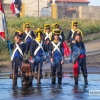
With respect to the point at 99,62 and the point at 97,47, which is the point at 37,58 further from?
the point at 97,47

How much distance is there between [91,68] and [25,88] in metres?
8.12

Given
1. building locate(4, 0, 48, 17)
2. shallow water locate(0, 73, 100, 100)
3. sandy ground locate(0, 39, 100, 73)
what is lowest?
sandy ground locate(0, 39, 100, 73)

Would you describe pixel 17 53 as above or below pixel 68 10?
below

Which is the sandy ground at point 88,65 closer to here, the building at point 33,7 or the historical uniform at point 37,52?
the historical uniform at point 37,52

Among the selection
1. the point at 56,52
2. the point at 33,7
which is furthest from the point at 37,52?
the point at 33,7

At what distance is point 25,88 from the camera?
60.8 feet

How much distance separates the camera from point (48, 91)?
17.5m

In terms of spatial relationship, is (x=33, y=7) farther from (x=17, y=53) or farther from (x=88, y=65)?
(x=17, y=53)

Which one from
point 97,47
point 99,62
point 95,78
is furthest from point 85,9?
point 95,78

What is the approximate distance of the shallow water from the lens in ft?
53.1

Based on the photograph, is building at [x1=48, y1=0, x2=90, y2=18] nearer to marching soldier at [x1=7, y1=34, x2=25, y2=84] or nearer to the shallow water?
the shallow water

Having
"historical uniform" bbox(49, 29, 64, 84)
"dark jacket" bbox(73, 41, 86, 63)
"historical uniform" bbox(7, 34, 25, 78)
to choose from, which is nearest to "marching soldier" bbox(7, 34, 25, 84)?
"historical uniform" bbox(7, 34, 25, 78)

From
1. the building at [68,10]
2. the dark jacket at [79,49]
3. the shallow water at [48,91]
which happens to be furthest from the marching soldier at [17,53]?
the building at [68,10]

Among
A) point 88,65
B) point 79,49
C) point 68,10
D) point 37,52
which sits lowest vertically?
point 88,65
